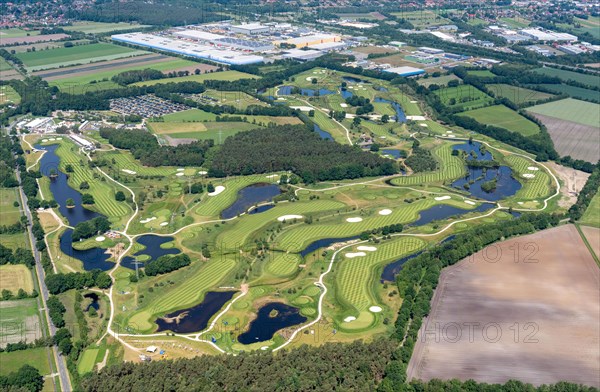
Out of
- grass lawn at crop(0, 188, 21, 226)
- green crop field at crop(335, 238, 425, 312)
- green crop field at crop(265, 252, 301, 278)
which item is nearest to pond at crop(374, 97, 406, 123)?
green crop field at crop(335, 238, 425, 312)

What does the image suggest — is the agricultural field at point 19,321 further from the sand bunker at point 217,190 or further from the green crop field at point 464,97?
the green crop field at point 464,97

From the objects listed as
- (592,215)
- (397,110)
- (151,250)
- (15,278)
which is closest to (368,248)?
(151,250)

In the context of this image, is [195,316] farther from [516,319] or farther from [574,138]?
[574,138]

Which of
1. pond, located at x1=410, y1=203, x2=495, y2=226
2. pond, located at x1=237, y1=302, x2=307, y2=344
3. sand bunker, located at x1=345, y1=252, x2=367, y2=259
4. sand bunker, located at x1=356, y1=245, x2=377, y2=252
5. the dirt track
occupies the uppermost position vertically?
the dirt track

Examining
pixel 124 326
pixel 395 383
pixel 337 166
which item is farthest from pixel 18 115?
pixel 395 383

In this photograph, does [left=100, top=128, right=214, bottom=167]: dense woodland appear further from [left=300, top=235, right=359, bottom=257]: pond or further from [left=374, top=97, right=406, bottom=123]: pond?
[left=374, top=97, right=406, bottom=123]: pond

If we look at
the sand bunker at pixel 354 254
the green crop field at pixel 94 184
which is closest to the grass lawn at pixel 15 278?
the green crop field at pixel 94 184
